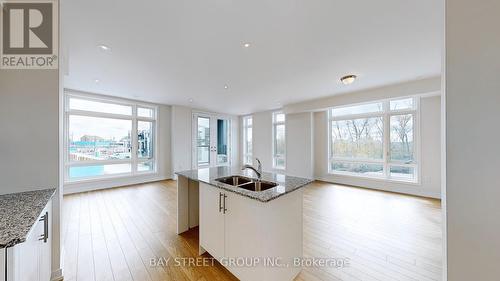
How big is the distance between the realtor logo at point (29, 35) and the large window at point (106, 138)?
382 centimetres

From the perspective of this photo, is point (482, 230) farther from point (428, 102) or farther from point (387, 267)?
point (428, 102)

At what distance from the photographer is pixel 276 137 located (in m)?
7.33

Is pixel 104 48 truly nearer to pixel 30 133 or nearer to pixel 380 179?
pixel 30 133

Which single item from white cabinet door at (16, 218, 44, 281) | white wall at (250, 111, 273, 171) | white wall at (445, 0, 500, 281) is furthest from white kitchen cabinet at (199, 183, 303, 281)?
white wall at (250, 111, 273, 171)

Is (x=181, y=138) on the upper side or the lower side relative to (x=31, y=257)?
upper

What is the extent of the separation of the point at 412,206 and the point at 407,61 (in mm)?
2814

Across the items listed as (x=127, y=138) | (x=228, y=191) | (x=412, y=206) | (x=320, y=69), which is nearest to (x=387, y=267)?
(x=228, y=191)

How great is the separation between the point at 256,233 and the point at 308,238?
1.40 metres

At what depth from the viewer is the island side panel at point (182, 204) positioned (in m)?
2.65

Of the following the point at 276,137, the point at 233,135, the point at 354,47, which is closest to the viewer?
the point at 354,47

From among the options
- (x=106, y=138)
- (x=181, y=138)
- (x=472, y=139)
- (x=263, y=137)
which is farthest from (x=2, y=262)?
(x=263, y=137)

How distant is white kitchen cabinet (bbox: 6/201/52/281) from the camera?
839mm

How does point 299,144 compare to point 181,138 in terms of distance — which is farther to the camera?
point 181,138

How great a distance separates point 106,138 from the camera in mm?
5223
